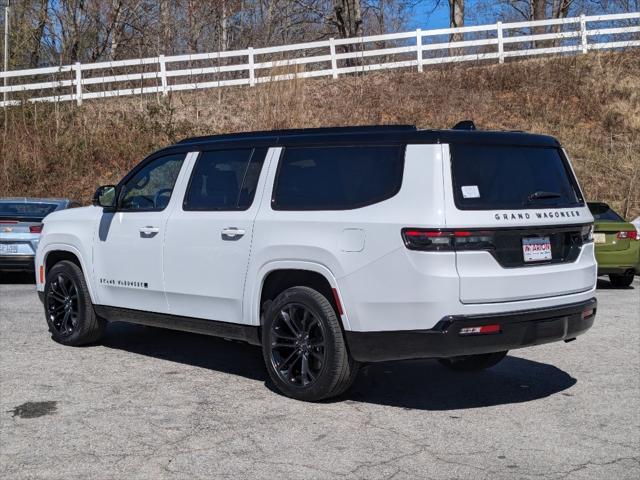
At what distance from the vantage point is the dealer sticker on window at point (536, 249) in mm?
5977

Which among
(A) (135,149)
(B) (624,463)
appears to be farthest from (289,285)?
(A) (135,149)

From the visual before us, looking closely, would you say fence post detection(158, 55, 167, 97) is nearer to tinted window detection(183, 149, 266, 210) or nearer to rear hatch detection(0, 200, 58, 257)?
rear hatch detection(0, 200, 58, 257)

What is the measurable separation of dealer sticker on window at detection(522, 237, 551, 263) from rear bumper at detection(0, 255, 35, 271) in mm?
9890

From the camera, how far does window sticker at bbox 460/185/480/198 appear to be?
5789 mm

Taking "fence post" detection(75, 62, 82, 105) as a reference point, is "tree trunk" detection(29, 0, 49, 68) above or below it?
above

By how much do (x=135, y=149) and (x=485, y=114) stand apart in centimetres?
1101

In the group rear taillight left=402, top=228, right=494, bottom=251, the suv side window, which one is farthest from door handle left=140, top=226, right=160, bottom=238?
rear taillight left=402, top=228, right=494, bottom=251

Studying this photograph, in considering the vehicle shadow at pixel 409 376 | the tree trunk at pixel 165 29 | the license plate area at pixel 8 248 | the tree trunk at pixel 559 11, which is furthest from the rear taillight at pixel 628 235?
the tree trunk at pixel 165 29

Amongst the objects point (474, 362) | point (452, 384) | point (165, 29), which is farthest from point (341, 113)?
point (452, 384)

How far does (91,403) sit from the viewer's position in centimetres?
629

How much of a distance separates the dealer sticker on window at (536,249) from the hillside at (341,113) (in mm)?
19336

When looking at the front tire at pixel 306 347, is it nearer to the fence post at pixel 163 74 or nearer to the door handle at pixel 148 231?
the door handle at pixel 148 231

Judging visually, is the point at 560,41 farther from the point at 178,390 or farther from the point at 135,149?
the point at 178,390

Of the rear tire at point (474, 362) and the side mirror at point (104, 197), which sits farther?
the side mirror at point (104, 197)
